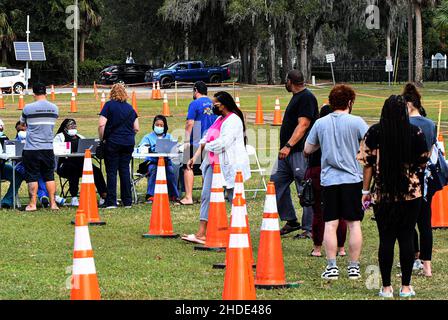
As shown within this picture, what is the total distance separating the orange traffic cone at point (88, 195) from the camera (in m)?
13.6

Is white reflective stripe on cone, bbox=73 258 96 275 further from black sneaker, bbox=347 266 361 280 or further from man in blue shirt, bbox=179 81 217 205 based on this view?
man in blue shirt, bbox=179 81 217 205

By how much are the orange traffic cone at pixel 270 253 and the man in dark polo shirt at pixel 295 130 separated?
2.93 m

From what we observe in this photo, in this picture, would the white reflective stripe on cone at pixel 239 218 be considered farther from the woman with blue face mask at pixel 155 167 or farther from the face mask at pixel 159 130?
the face mask at pixel 159 130

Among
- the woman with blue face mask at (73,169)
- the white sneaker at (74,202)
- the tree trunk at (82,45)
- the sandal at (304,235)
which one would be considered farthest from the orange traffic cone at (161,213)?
the tree trunk at (82,45)

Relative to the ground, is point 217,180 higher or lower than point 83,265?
higher

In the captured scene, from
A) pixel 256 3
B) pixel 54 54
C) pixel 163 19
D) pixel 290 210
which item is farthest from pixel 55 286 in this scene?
pixel 54 54

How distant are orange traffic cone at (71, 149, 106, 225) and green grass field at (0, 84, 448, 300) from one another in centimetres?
28

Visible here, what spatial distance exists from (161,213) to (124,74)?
53689 millimetres

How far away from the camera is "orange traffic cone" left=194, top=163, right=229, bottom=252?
1123 centimetres

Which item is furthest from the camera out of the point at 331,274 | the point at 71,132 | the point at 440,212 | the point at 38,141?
the point at 71,132

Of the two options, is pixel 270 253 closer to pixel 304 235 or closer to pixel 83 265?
pixel 83 265

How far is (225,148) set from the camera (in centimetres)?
1220

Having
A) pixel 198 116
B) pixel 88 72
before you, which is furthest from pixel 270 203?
pixel 88 72

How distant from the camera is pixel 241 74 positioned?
67000mm
